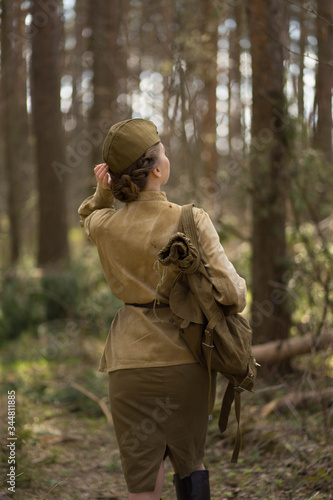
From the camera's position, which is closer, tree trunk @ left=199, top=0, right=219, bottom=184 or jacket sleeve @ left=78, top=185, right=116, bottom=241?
jacket sleeve @ left=78, top=185, right=116, bottom=241

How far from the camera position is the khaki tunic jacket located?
2.56m

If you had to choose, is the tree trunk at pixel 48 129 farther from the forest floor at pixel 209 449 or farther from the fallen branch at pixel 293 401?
the fallen branch at pixel 293 401

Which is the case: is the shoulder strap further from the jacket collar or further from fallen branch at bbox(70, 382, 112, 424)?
fallen branch at bbox(70, 382, 112, 424)

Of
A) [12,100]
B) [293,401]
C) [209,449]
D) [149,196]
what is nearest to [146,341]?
[149,196]

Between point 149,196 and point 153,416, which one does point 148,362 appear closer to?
point 153,416

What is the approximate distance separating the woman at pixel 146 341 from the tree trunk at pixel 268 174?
2987 mm

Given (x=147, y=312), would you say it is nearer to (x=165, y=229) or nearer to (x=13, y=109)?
(x=165, y=229)

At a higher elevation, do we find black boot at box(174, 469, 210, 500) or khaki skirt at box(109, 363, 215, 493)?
khaki skirt at box(109, 363, 215, 493)

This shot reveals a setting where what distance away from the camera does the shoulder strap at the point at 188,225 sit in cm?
248

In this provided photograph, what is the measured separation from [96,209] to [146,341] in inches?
29.9

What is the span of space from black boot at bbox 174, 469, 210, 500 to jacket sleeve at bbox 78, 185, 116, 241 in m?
1.28

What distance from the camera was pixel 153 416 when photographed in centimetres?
260

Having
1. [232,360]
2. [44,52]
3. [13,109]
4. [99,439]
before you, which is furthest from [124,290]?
[13,109]

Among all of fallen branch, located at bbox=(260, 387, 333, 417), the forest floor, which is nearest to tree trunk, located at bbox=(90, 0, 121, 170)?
the forest floor
